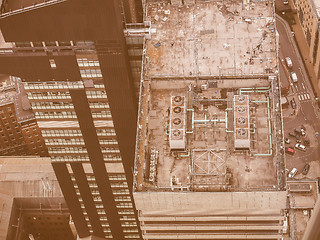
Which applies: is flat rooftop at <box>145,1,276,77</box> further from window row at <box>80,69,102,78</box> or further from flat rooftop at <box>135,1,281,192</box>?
window row at <box>80,69,102,78</box>

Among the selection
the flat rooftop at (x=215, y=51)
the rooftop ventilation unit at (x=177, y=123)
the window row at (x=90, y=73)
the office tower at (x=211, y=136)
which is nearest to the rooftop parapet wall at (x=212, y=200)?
the office tower at (x=211, y=136)

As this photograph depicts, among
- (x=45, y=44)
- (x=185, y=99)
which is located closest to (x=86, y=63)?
(x=45, y=44)

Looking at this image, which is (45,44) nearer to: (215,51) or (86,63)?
(86,63)

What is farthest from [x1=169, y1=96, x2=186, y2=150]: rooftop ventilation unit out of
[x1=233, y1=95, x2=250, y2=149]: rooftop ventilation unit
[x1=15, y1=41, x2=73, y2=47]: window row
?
[x1=15, y1=41, x2=73, y2=47]: window row

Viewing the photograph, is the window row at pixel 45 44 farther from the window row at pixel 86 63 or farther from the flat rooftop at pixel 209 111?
the flat rooftop at pixel 209 111

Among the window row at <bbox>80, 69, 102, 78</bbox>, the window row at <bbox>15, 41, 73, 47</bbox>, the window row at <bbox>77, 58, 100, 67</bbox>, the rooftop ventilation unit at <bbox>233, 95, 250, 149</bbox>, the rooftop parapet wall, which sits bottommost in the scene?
the rooftop parapet wall
